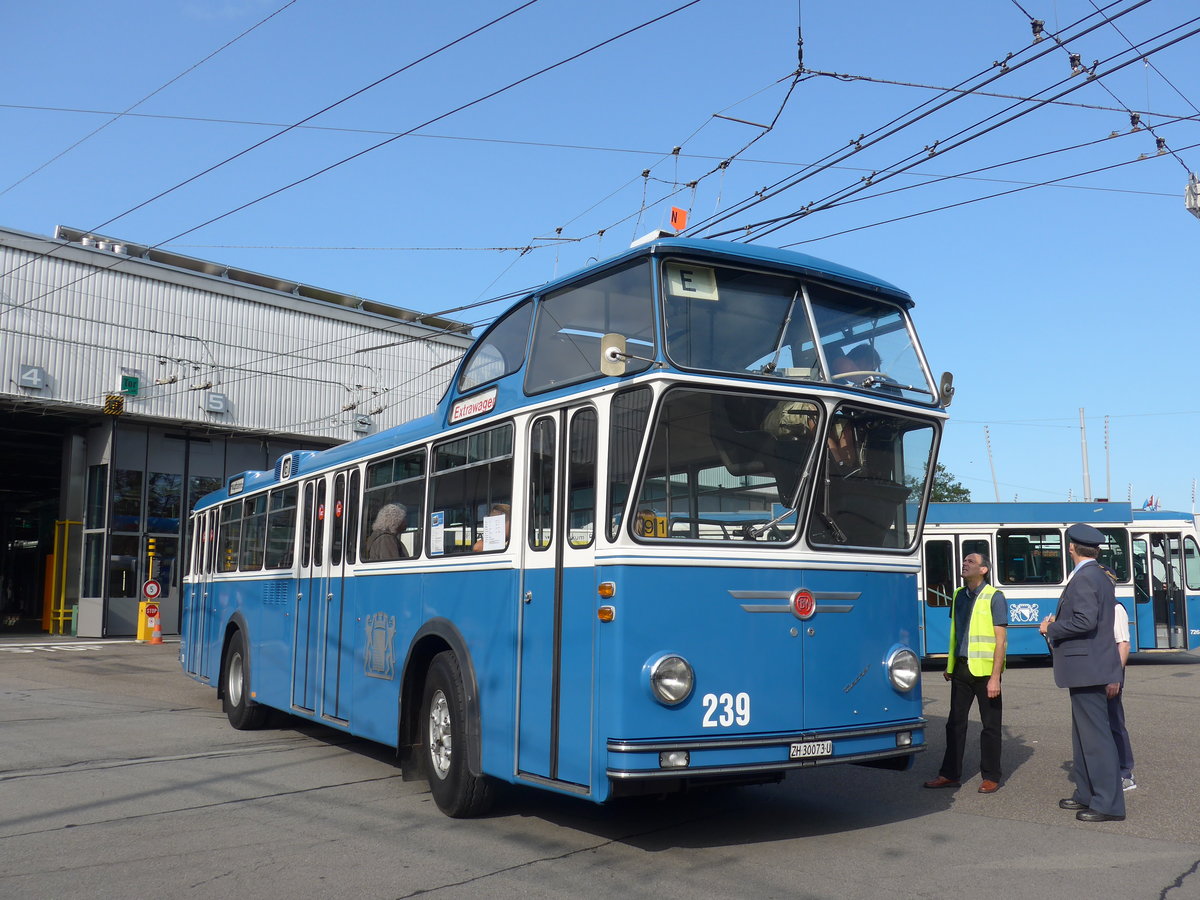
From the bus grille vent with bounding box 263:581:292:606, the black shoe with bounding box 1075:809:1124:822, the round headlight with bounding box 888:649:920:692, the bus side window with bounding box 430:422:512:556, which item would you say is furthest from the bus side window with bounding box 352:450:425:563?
the black shoe with bounding box 1075:809:1124:822

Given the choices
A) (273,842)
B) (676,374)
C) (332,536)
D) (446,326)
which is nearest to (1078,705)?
(676,374)

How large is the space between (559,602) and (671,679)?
2.88 ft

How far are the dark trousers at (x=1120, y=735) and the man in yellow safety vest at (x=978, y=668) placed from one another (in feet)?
2.59

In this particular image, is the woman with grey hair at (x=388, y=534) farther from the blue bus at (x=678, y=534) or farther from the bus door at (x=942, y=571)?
the bus door at (x=942, y=571)

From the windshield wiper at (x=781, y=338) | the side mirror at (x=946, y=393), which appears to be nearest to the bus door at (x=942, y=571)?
the side mirror at (x=946, y=393)

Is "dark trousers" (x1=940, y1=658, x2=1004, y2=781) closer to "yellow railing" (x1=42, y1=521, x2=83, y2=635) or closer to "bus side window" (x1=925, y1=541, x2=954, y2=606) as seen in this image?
"bus side window" (x1=925, y1=541, x2=954, y2=606)

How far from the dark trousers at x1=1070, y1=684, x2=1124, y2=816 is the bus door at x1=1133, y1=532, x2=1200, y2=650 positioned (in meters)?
15.9

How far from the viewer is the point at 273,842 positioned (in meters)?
7.04

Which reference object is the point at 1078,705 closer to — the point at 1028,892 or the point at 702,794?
the point at 1028,892

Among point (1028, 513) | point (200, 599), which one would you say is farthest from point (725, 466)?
point (1028, 513)

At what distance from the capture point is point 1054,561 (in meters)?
22.1

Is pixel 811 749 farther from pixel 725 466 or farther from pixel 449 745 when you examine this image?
pixel 449 745

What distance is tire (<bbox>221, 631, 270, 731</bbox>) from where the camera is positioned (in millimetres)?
12609

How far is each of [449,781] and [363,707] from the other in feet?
6.80
